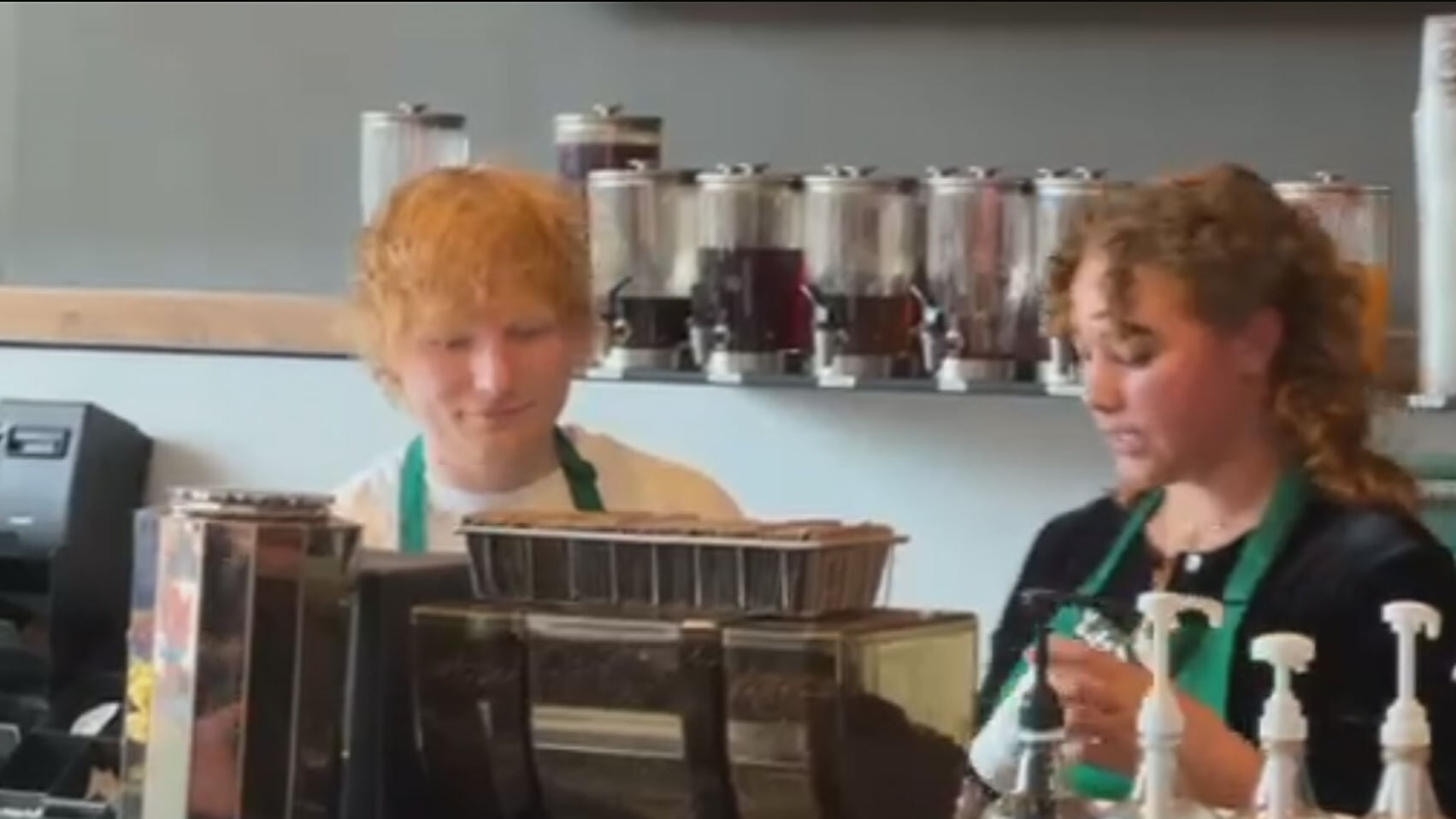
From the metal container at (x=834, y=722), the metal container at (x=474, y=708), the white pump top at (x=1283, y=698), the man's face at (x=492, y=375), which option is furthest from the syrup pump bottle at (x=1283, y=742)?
the man's face at (x=492, y=375)

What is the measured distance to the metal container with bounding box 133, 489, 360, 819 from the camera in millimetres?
1760

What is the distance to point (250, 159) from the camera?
3686 millimetres

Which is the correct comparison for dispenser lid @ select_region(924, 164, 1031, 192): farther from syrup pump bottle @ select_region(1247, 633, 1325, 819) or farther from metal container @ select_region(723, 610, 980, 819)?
syrup pump bottle @ select_region(1247, 633, 1325, 819)

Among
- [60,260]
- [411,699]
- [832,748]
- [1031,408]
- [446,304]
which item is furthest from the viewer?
[60,260]

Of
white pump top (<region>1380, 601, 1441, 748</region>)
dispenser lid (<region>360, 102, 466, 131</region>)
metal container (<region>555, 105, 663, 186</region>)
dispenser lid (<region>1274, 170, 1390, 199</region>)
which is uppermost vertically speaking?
dispenser lid (<region>360, 102, 466, 131</region>)

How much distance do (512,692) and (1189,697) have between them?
1.66ft

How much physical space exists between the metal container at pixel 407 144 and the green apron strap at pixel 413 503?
29.9 inches

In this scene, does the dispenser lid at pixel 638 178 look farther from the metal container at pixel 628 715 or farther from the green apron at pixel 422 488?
the metal container at pixel 628 715

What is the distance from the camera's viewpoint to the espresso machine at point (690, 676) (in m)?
1.71

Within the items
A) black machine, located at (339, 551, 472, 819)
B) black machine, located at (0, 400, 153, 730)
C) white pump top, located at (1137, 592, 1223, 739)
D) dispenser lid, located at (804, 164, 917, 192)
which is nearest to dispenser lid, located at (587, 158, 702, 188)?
dispenser lid, located at (804, 164, 917, 192)

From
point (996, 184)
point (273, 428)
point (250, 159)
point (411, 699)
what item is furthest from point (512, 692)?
point (250, 159)

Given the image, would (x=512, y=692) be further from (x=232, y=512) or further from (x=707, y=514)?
(x=707, y=514)

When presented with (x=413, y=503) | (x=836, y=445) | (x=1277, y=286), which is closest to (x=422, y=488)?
(x=413, y=503)

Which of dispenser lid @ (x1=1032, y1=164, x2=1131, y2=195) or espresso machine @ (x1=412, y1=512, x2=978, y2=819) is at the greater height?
dispenser lid @ (x1=1032, y1=164, x2=1131, y2=195)
